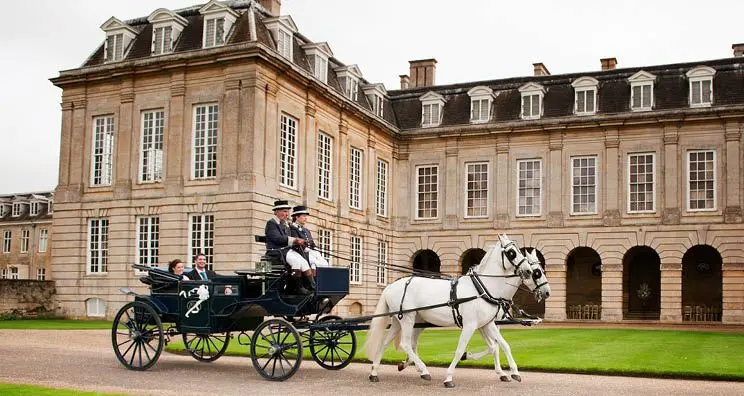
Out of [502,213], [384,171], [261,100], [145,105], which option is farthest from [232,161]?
[502,213]

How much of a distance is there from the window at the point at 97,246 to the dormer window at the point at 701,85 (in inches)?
918

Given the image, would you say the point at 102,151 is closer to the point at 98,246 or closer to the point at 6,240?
the point at 98,246

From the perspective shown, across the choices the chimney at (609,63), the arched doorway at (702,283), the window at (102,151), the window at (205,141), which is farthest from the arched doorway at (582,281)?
the window at (102,151)

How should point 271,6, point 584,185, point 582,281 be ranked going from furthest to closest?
point 582,281, point 584,185, point 271,6

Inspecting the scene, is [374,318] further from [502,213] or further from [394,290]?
[502,213]

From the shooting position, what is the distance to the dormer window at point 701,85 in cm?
3284

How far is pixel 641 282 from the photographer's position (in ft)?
119

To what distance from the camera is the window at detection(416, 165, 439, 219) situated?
36812 millimetres

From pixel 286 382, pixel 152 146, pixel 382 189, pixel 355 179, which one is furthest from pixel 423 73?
pixel 286 382

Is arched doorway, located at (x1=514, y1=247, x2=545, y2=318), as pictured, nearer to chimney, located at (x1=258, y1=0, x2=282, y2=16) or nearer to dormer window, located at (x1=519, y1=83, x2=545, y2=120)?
dormer window, located at (x1=519, y1=83, x2=545, y2=120)

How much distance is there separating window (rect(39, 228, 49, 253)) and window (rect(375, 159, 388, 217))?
32145 mm

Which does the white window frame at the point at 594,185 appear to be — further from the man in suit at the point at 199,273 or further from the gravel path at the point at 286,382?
the man in suit at the point at 199,273

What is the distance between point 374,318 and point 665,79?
26838 mm

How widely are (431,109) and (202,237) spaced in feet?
50.0
